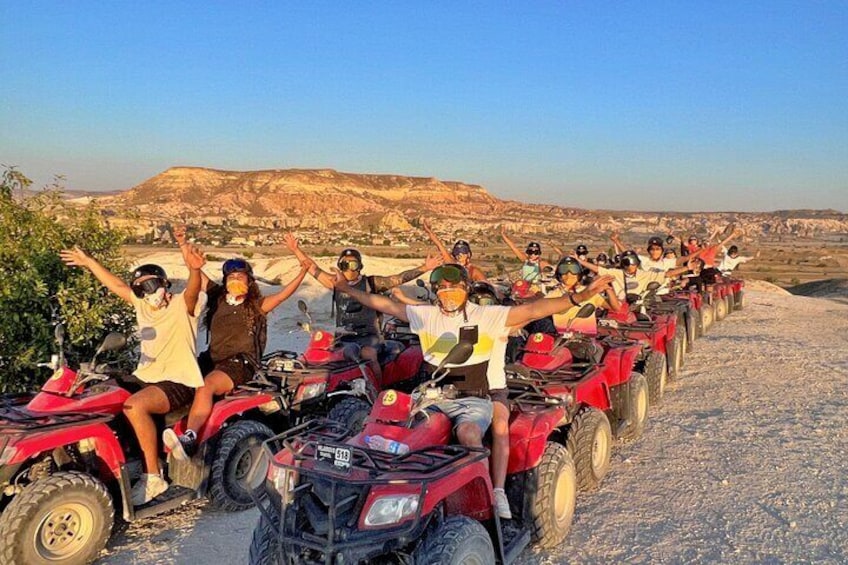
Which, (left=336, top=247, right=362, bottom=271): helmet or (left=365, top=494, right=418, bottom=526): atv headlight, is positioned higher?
(left=336, top=247, right=362, bottom=271): helmet

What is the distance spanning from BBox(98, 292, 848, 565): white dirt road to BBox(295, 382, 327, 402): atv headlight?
4.07 feet

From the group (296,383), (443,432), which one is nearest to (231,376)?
(296,383)

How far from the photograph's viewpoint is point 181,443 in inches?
221

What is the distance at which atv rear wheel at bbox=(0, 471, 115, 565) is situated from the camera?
4.48 meters

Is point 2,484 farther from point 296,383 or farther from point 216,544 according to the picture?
point 296,383

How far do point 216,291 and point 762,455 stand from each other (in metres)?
5.52

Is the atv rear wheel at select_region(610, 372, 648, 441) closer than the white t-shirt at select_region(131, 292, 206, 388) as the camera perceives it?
No

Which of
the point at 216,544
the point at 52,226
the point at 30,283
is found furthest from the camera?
the point at 52,226

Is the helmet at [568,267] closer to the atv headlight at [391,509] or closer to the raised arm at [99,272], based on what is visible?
the raised arm at [99,272]

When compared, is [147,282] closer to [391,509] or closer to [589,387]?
[391,509]

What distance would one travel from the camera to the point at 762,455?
281 inches

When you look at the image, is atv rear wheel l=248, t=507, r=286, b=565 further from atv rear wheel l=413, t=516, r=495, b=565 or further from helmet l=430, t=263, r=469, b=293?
helmet l=430, t=263, r=469, b=293

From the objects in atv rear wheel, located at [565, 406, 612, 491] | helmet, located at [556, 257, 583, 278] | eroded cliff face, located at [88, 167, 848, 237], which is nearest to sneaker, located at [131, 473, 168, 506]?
atv rear wheel, located at [565, 406, 612, 491]

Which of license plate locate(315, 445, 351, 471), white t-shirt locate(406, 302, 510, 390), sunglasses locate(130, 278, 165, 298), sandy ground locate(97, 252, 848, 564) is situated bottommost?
sandy ground locate(97, 252, 848, 564)
